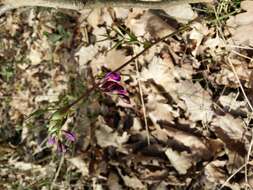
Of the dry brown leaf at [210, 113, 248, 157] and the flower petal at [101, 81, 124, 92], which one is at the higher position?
the flower petal at [101, 81, 124, 92]

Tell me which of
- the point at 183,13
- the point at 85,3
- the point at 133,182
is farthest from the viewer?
the point at 133,182

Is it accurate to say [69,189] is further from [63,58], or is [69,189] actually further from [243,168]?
[243,168]

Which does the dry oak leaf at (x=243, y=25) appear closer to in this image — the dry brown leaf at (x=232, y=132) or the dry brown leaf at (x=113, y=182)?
the dry brown leaf at (x=232, y=132)

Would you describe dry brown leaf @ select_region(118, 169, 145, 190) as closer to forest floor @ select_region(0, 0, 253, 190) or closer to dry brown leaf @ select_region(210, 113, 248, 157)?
forest floor @ select_region(0, 0, 253, 190)

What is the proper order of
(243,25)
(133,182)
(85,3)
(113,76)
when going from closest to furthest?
1. (85,3)
2. (113,76)
3. (243,25)
4. (133,182)

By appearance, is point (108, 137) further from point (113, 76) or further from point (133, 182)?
point (113, 76)

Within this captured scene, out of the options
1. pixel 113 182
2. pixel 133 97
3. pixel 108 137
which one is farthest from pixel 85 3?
pixel 113 182

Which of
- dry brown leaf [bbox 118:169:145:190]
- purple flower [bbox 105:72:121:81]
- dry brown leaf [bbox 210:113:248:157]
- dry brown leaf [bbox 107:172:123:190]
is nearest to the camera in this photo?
purple flower [bbox 105:72:121:81]

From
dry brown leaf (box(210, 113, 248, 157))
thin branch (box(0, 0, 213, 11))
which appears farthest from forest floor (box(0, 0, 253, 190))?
thin branch (box(0, 0, 213, 11))

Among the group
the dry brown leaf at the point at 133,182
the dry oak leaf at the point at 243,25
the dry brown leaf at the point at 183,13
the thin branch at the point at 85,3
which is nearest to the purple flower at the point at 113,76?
the thin branch at the point at 85,3

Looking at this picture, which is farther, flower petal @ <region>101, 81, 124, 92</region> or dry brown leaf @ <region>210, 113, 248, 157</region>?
dry brown leaf @ <region>210, 113, 248, 157</region>
